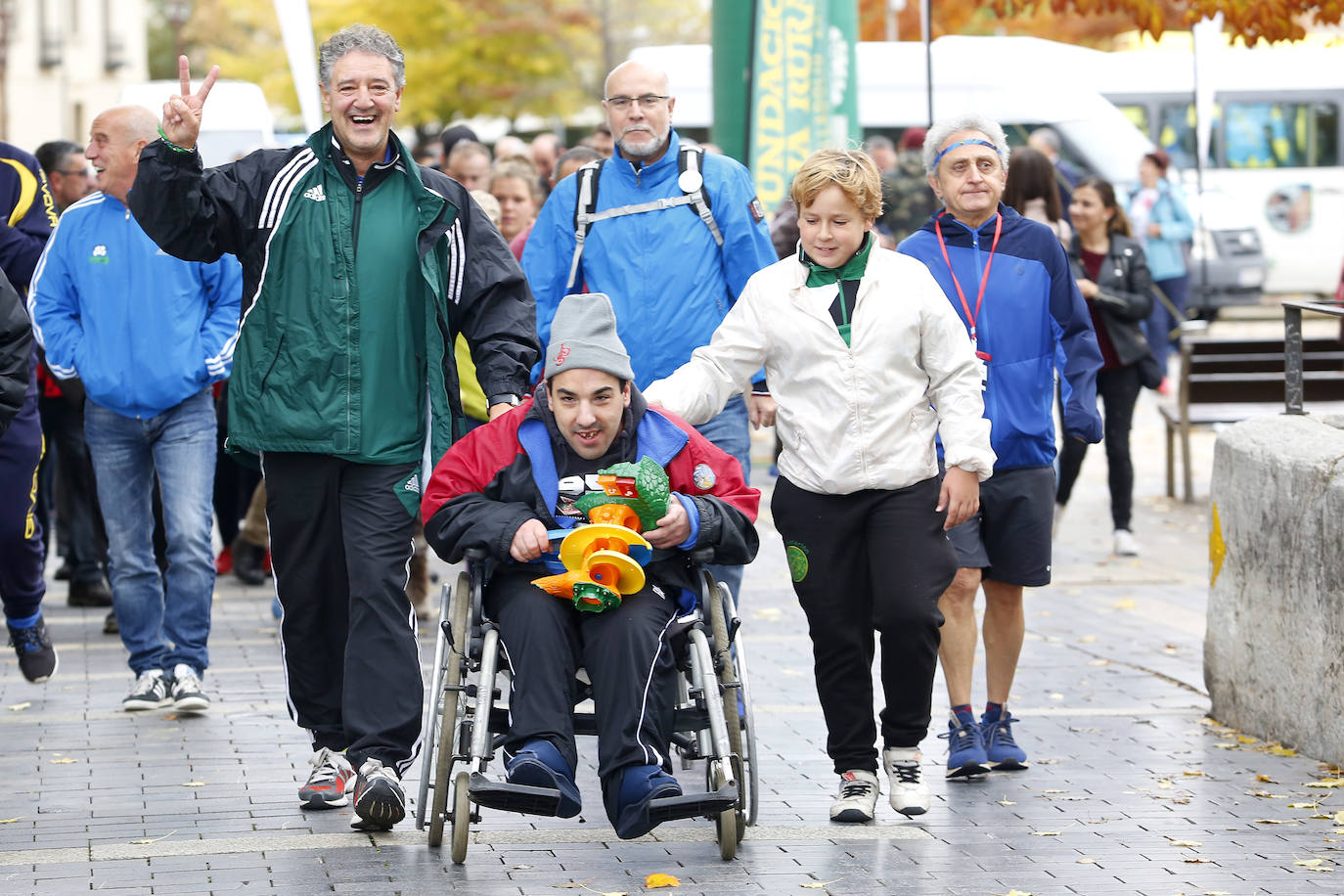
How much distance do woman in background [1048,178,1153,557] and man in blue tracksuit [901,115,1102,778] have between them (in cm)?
467

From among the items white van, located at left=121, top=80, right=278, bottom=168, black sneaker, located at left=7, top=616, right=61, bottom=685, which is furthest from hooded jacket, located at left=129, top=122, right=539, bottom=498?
white van, located at left=121, top=80, right=278, bottom=168

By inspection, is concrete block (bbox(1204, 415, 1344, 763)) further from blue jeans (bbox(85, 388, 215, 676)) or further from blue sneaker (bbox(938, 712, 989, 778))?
blue jeans (bbox(85, 388, 215, 676))

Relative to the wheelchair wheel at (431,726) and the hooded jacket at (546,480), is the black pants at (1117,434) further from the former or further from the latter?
the wheelchair wheel at (431,726)

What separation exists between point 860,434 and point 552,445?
0.88 metres

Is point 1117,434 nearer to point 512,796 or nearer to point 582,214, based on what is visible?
point 582,214

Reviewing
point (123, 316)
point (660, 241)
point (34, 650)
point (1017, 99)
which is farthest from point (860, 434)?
point (1017, 99)

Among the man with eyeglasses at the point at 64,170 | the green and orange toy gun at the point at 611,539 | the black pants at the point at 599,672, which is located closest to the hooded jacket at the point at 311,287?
the green and orange toy gun at the point at 611,539

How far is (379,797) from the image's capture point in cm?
541

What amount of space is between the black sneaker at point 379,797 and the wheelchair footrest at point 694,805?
2.63ft

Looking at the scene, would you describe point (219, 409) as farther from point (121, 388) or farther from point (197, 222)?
point (197, 222)

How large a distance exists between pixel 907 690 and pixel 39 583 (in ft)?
11.1

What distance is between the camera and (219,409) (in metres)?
9.76

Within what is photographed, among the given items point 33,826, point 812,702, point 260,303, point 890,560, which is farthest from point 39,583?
point 890,560

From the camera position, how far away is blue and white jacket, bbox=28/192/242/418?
24.2ft
